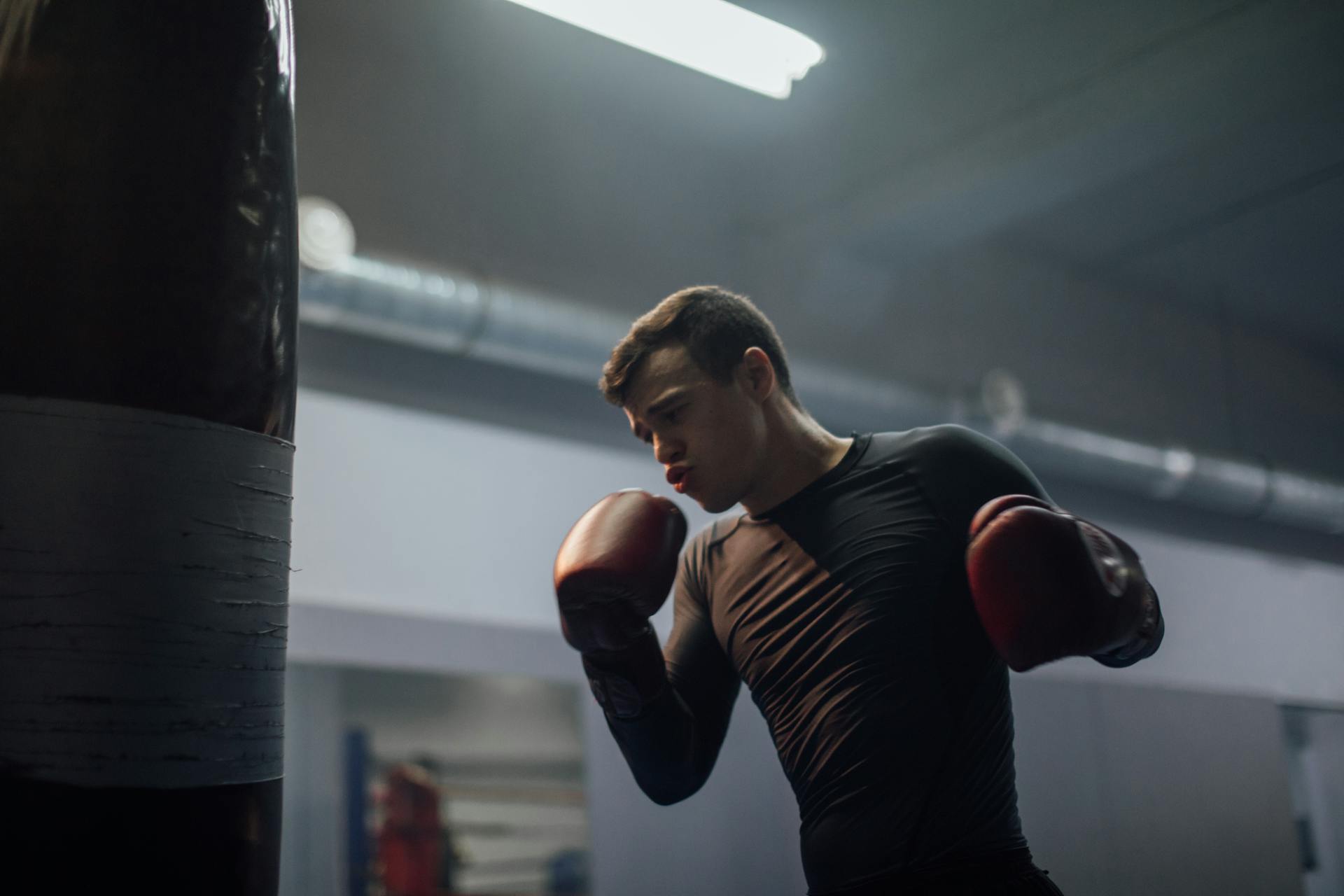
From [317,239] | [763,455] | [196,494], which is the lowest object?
[196,494]

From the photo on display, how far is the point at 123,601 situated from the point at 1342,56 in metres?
3.95

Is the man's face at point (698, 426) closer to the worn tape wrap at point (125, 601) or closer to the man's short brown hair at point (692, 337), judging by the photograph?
the man's short brown hair at point (692, 337)

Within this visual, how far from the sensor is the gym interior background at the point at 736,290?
148 inches

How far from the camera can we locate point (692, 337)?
162 centimetres

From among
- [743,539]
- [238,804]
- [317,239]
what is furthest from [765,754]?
[238,804]

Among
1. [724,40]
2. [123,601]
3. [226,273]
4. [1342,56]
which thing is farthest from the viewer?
[1342,56]

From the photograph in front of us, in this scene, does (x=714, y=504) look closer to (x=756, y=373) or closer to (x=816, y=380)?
(x=756, y=373)

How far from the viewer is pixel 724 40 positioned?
3471 millimetres

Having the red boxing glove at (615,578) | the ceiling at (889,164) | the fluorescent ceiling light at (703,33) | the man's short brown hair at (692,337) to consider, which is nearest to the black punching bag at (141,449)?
the red boxing glove at (615,578)

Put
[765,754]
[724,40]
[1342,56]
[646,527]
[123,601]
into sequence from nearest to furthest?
[123,601], [646,527], [724,40], [1342,56], [765,754]

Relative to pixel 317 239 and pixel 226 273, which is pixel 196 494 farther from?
pixel 317 239

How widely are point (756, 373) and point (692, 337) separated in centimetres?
9

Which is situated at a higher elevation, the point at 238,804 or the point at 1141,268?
the point at 1141,268

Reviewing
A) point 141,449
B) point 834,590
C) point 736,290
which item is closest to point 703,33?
point 736,290
